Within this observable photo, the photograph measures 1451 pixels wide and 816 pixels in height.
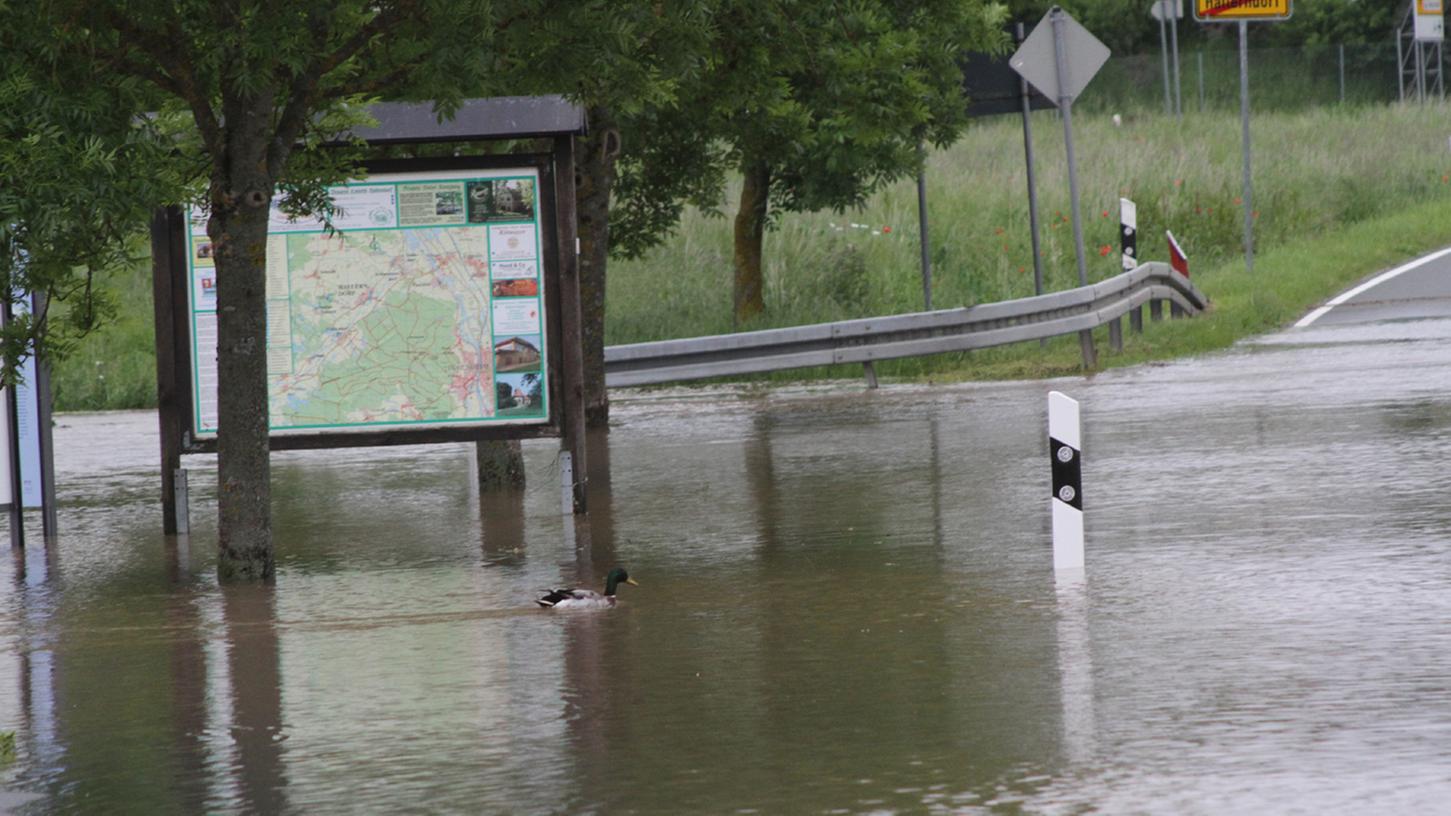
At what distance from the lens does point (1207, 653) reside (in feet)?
25.9

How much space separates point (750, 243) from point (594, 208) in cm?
940

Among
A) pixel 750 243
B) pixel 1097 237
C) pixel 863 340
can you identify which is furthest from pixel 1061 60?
pixel 1097 237

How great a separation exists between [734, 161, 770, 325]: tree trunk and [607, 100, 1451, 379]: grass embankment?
382mm

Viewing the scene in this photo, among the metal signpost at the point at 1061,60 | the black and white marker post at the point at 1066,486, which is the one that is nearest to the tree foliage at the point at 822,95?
the metal signpost at the point at 1061,60

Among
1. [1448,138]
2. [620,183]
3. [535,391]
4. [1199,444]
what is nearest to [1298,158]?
[1448,138]

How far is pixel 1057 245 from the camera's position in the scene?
107 feet

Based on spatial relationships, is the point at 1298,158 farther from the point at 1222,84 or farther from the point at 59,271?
the point at 59,271

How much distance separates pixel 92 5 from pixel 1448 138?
36.7 meters

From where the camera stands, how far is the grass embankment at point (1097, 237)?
25531 millimetres

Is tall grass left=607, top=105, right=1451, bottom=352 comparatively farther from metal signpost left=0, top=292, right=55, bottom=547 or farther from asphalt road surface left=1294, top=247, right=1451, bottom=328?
metal signpost left=0, top=292, right=55, bottom=547

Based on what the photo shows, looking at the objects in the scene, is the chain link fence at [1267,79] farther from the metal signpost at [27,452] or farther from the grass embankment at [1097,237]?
the metal signpost at [27,452]

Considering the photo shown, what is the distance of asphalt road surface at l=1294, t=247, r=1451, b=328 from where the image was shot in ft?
79.6

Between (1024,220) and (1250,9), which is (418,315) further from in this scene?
(1024,220)

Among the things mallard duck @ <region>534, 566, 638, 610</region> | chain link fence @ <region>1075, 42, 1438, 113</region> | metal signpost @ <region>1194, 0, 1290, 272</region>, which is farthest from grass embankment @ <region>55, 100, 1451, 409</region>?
chain link fence @ <region>1075, 42, 1438, 113</region>
